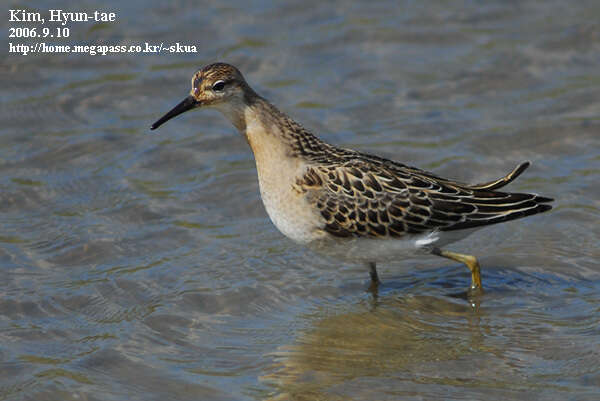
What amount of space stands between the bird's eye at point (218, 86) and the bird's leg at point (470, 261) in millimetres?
2819

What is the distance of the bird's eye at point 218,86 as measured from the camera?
10.3 m

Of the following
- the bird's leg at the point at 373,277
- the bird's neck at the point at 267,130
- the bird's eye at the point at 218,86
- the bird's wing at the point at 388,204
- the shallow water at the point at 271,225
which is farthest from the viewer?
the bird's leg at the point at 373,277

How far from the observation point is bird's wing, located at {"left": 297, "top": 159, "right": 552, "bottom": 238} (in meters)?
10.2

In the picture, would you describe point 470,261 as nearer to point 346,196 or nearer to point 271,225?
point 346,196

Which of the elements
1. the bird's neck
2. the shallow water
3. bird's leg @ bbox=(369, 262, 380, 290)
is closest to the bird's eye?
the bird's neck

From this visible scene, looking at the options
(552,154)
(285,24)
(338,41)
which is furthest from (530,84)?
(285,24)

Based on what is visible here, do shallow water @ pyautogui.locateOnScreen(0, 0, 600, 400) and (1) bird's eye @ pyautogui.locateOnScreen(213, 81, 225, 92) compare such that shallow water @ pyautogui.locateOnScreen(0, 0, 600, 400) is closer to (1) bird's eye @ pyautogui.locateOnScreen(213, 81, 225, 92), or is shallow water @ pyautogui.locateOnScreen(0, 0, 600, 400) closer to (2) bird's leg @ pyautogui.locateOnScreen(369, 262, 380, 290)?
(2) bird's leg @ pyautogui.locateOnScreen(369, 262, 380, 290)

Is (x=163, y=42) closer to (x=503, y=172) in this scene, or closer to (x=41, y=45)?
(x=41, y=45)

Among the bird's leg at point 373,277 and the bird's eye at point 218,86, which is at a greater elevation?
the bird's eye at point 218,86

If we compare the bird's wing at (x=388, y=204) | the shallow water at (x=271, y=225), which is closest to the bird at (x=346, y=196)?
the bird's wing at (x=388, y=204)

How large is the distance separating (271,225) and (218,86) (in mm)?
2660

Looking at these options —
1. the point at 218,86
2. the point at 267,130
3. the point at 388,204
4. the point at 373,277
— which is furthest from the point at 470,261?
the point at 218,86

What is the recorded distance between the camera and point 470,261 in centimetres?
1070

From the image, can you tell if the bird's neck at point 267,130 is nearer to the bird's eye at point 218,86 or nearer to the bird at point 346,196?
the bird at point 346,196
